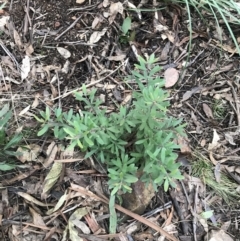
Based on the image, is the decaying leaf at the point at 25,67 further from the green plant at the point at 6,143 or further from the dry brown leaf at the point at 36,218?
the dry brown leaf at the point at 36,218

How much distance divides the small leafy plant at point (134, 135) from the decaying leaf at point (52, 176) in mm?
132

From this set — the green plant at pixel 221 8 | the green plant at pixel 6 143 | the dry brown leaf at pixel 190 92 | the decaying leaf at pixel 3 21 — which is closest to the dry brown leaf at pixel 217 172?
the dry brown leaf at pixel 190 92

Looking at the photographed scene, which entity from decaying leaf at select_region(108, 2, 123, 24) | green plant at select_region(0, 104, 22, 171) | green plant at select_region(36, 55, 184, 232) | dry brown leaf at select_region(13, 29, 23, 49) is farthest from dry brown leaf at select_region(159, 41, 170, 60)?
green plant at select_region(0, 104, 22, 171)

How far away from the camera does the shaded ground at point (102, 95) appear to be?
6.45 feet

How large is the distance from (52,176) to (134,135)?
0.40 metres

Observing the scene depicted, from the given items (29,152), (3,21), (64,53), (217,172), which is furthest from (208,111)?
(3,21)

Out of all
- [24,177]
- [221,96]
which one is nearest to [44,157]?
[24,177]

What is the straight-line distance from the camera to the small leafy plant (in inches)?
66.7

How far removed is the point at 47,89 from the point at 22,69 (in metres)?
0.15

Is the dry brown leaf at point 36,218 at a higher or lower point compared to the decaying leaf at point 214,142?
lower

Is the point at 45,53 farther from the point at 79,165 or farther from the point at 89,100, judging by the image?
the point at 79,165

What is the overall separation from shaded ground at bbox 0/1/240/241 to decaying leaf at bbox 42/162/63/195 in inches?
0.8

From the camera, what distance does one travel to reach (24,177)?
198 cm

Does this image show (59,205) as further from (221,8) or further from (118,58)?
(221,8)
